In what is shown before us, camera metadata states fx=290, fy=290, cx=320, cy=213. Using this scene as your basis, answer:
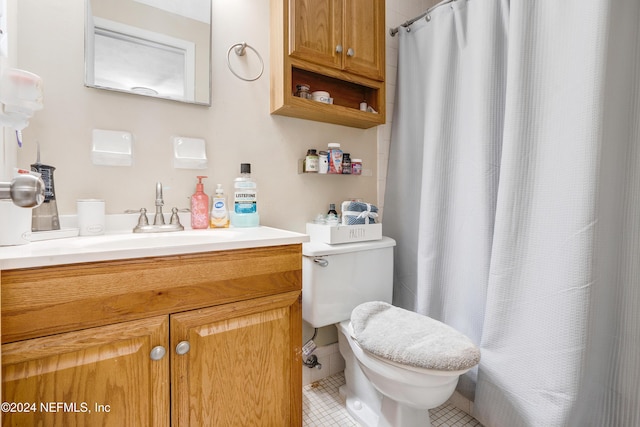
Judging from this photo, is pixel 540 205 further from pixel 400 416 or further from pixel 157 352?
pixel 157 352

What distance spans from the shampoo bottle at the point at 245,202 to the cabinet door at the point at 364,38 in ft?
2.25

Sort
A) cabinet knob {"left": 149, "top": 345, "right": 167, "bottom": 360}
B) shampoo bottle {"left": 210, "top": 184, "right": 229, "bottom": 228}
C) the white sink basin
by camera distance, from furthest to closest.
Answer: shampoo bottle {"left": 210, "top": 184, "right": 229, "bottom": 228}, the white sink basin, cabinet knob {"left": 149, "top": 345, "right": 167, "bottom": 360}

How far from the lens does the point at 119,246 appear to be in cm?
76

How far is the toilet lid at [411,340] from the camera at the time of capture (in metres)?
0.89

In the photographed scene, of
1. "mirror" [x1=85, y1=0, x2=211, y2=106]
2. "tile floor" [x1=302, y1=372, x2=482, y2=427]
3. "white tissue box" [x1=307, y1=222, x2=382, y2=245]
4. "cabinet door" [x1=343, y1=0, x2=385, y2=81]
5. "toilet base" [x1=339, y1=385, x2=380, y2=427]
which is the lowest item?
"tile floor" [x1=302, y1=372, x2=482, y2=427]

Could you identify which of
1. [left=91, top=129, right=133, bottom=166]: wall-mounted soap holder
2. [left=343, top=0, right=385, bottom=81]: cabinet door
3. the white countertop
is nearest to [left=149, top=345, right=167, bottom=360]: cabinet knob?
the white countertop

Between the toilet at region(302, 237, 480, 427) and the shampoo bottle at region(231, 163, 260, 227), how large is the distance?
268mm

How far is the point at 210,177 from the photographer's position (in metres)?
1.22

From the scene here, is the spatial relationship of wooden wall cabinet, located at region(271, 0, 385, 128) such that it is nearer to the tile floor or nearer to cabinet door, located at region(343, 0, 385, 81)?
cabinet door, located at region(343, 0, 385, 81)

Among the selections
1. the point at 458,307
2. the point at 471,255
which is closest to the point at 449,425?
the point at 458,307

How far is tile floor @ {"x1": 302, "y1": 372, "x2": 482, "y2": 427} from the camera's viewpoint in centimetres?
122

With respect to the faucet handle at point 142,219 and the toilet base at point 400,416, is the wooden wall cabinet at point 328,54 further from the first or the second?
the toilet base at point 400,416

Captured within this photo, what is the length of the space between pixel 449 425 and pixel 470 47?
161cm

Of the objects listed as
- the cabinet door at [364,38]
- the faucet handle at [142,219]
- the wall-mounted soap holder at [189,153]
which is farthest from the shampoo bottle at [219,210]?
the cabinet door at [364,38]
